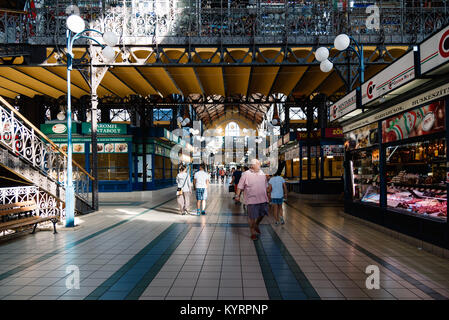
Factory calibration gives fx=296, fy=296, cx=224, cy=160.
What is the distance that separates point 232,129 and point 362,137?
161 feet

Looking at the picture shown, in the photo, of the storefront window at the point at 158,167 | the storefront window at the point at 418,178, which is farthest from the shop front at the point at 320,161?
the storefront window at the point at 158,167

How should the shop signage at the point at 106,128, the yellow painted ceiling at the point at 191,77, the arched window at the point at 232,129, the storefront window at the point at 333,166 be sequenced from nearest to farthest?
1. the yellow painted ceiling at the point at 191,77
2. the shop signage at the point at 106,128
3. the storefront window at the point at 333,166
4. the arched window at the point at 232,129

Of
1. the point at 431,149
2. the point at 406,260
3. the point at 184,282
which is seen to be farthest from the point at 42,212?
the point at 431,149

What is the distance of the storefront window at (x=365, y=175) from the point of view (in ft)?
27.3

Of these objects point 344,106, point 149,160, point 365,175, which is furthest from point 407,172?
point 149,160

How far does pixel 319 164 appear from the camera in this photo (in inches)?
682

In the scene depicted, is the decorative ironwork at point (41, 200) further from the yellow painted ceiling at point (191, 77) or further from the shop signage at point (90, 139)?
the shop signage at point (90, 139)

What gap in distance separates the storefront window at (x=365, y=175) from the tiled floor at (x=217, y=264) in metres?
1.01

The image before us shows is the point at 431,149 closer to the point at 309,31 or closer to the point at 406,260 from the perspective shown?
the point at 406,260

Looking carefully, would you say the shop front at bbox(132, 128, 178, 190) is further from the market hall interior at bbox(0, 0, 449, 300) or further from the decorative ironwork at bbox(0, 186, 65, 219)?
the decorative ironwork at bbox(0, 186, 65, 219)

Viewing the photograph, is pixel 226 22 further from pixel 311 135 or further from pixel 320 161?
pixel 320 161

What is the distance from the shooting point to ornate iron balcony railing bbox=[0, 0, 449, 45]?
1127 centimetres

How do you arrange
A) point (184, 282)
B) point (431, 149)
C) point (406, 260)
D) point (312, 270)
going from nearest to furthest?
1. point (184, 282)
2. point (312, 270)
3. point (406, 260)
4. point (431, 149)
